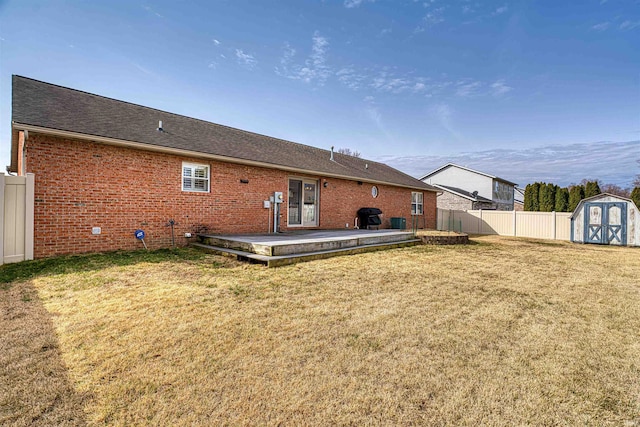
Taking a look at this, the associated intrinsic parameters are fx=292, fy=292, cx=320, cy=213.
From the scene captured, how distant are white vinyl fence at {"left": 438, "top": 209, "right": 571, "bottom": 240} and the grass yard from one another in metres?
11.8

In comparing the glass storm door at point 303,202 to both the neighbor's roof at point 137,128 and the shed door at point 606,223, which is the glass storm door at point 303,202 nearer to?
the neighbor's roof at point 137,128

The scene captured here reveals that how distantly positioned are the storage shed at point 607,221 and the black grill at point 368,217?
980 cm

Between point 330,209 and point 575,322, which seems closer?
point 575,322

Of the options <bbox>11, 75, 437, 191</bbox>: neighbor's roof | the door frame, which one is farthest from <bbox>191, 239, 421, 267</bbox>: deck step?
the door frame

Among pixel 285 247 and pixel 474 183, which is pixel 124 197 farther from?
pixel 474 183

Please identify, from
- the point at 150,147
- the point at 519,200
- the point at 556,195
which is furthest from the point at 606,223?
the point at 519,200

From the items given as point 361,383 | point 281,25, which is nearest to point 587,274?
point 361,383

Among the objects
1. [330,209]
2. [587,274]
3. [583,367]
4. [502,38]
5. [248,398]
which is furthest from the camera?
[330,209]

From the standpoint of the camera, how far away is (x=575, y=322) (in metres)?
3.76

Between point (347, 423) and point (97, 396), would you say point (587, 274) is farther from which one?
point (97, 396)

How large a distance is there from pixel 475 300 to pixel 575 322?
3.88ft

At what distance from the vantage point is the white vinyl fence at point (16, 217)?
6.02 m

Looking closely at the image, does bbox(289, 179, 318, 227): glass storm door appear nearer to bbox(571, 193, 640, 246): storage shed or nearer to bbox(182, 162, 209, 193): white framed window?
bbox(182, 162, 209, 193): white framed window

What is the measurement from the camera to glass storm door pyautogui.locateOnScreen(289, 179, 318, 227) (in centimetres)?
1218
